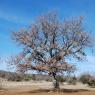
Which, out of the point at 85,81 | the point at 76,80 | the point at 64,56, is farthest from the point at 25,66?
the point at 76,80

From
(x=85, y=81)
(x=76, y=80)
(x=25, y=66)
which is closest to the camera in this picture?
(x=25, y=66)

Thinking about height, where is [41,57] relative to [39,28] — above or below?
below

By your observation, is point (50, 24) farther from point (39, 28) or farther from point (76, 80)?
point (76, 80)

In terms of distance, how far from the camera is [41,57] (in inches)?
1826

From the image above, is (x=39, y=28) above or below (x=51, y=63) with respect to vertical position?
above

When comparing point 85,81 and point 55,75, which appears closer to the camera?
point 55,75

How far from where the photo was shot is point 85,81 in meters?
76.6

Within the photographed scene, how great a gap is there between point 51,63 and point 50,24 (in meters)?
5.05

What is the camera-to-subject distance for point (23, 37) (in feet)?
151

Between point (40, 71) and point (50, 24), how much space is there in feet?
20.3

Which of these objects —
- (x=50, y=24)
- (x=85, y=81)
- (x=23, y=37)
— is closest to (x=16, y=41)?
(x=23, y=37)

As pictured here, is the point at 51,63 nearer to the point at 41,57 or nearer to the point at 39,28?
the point at 41,57

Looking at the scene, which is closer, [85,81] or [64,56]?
[64,56]

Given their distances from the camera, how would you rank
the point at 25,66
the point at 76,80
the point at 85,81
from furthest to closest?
the point at 76,80 < the point at 85,81 < the point at 25,66
